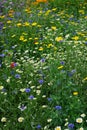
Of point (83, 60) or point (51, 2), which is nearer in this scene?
point (83, 60)

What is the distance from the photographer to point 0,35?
565 cm

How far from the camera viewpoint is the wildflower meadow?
3.55 m

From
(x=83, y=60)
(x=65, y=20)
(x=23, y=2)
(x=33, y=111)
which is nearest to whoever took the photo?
(x=33, y=111)

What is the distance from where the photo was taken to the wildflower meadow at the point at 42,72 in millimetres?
3555

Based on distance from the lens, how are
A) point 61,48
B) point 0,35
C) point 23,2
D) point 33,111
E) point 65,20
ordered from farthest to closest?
point 23,2, point 65,20, point 0,35, point 61,48, point 33,111

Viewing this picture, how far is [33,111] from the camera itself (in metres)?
3.70

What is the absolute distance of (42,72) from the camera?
14.0 feet

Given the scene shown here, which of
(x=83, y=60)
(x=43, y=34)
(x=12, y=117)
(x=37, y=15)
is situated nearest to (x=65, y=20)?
(x=37, y=15)

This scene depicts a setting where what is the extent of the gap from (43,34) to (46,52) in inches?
17.2

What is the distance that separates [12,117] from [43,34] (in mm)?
1953

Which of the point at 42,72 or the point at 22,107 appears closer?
the point at 22,107

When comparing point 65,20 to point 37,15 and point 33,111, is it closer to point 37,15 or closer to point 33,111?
point 37,15

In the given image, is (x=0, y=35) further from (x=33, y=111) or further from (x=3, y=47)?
(x=33, y=111)

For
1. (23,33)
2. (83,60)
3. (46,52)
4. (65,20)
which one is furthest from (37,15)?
(83,60)
